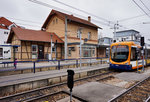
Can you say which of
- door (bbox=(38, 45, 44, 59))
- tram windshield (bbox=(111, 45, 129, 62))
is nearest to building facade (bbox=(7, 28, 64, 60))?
door (bbox=(38, 45, 44, 59))

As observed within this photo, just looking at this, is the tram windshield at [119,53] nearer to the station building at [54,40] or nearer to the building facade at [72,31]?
the station building at [54,40]

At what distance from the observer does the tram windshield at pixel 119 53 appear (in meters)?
11.0

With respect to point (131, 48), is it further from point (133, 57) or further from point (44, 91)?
point (44, 91)

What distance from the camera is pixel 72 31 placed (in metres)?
23.4

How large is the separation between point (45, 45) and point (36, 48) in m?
1.70

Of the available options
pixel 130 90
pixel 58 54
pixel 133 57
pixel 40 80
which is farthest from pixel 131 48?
pixel 58 54

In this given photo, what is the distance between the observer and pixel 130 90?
610 centimetres

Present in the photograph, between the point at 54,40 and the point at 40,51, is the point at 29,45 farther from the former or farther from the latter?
the point at 54,40

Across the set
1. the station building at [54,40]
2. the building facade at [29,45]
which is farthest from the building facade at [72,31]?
the building facade at [29,45]

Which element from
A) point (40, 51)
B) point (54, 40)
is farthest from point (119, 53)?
point (40, 51)

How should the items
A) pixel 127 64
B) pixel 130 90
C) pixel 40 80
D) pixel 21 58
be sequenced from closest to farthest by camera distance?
pixel 130 90 < pixel 40 80 < pixel 127 64 < pixel 21 58

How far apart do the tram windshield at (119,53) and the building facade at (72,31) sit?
6970 millimetres

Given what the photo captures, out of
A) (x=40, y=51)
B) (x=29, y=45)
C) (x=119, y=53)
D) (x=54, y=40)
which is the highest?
(x=54, y=40)

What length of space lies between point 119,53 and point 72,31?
13729 mm
